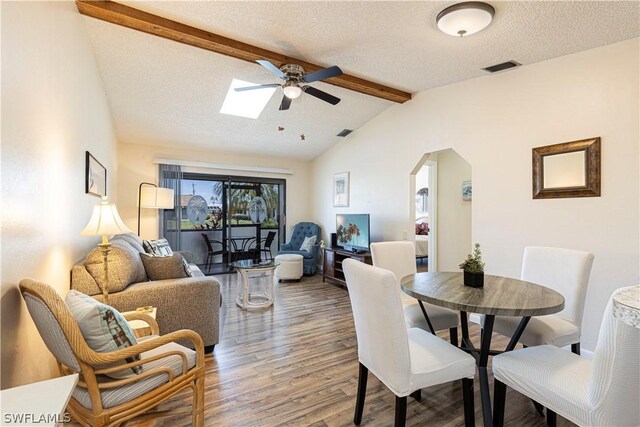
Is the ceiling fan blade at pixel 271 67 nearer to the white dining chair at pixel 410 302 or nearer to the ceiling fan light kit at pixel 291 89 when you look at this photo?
the ceiling fan light kit at pixel 291 89

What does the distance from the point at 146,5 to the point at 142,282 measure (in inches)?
89.2

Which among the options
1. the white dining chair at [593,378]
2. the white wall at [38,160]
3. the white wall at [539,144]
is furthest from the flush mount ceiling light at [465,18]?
the white wall at [38,160]

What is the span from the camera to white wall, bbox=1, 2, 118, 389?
1293 mm

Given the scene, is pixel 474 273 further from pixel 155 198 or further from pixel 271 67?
pixel 155 198

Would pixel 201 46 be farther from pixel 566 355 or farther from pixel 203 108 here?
pixel 566 355

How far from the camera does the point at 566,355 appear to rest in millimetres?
1578

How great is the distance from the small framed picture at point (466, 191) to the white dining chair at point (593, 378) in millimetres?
3465

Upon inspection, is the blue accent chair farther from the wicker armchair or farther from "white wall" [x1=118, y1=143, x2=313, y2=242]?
the wicker armchair

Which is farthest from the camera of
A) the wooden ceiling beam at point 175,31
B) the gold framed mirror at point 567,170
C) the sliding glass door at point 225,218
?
the sliding glass door at point 225,218

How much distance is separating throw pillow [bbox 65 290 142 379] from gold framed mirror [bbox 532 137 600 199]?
3.51 meters

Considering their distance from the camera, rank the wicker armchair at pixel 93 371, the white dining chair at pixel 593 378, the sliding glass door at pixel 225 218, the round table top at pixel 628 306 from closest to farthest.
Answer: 1. the round table top at pixel 628 306
2. the white dining chair at pixel 593 378
3. the wicker armchair at pixel 93 371
4. the sliding glass door at pixel 225 218

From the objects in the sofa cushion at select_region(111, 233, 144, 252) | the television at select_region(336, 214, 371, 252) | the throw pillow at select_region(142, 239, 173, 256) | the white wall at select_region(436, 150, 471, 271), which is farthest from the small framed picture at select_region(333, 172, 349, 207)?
the sofa cushion at select_region(111, 233, 144, 252)

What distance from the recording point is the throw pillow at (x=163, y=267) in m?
2.65

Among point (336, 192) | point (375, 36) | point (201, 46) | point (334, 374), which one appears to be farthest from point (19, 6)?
point (336, 192)
